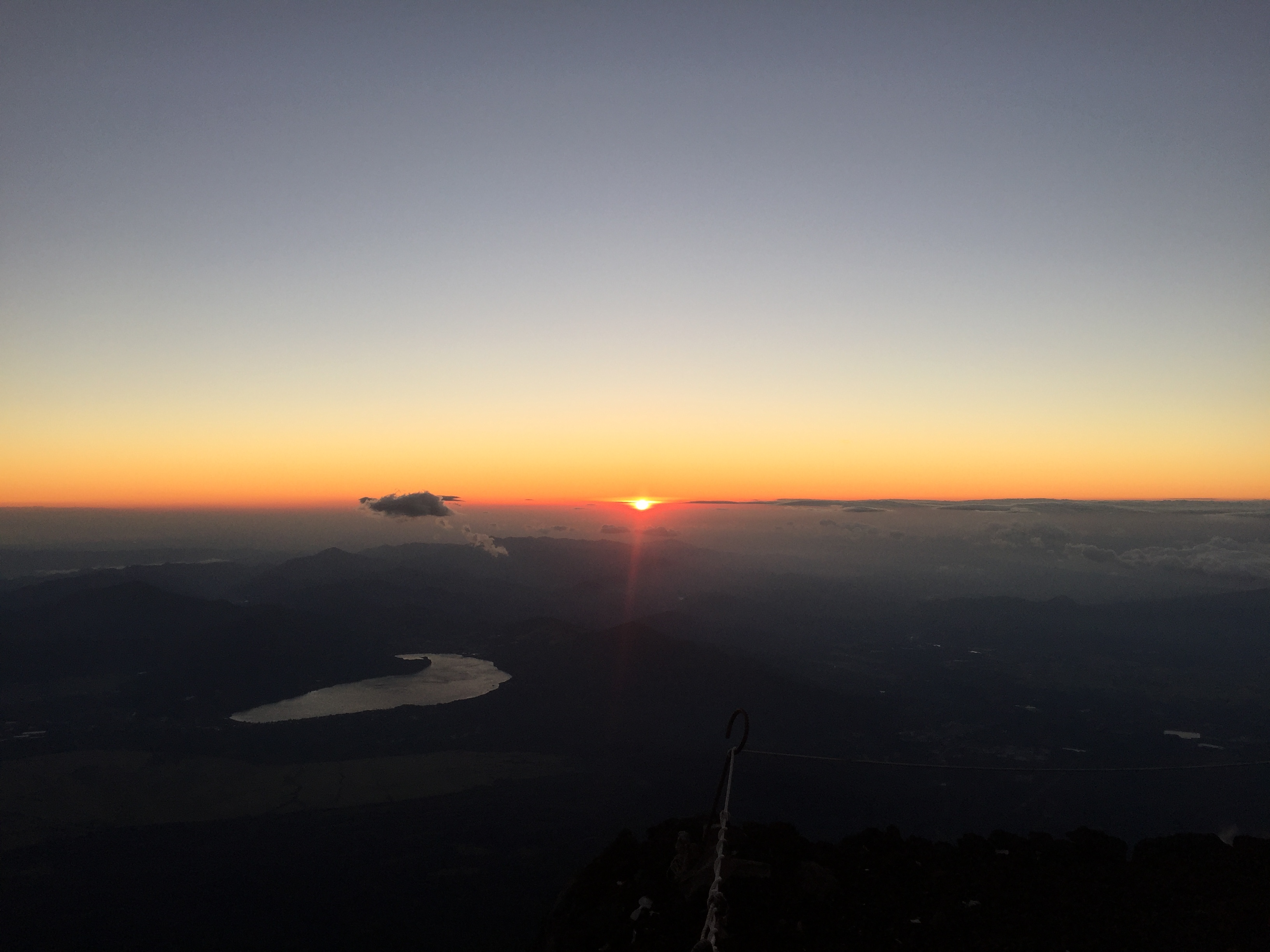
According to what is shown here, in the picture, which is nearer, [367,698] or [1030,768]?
[1030,768]

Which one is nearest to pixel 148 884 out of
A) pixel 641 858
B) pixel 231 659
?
pixel 641 858

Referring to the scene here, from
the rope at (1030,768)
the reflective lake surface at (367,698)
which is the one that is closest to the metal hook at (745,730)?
the rope at (1030,768)

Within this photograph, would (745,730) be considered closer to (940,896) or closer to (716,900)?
(716,900)

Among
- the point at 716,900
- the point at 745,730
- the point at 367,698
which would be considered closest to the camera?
the point at 716,900

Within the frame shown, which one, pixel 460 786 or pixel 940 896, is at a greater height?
pixel 940 896

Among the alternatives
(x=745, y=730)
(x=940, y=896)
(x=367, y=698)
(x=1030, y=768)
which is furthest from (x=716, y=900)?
(x=367, y=698)

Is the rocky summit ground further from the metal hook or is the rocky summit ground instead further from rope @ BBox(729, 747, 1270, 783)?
the metal hook

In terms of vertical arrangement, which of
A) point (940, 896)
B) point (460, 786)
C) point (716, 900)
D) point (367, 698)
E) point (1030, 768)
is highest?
point (716, 900)

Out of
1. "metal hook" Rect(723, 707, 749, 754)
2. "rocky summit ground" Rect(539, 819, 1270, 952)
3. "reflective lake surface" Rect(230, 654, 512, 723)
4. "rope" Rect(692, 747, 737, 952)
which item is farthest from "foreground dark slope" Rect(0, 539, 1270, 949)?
"metal hook" Rect(723, 707, 749, 754)
